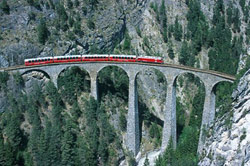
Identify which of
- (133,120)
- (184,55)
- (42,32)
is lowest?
(133,120)

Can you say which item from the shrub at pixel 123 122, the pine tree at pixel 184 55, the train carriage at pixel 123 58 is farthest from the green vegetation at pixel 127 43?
the shrub at pixel 123 122

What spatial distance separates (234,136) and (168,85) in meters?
26.1

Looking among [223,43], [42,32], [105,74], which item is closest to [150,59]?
[105,74]

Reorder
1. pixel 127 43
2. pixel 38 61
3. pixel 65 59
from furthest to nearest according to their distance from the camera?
pixel 127 43
pixel 65 59
pixel 38 61

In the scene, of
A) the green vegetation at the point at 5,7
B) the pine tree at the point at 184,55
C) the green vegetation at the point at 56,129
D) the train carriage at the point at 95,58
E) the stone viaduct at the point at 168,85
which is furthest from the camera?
the pine tree at the point at 184,55

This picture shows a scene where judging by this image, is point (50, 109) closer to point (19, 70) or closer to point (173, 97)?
point (19, 70)

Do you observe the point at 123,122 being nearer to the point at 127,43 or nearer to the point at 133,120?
the point at 133,120

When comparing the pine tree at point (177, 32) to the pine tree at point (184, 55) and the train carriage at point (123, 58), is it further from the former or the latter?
the train carriage at point (123, 58)

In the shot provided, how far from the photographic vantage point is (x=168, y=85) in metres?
80.8

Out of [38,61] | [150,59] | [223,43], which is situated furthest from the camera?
[223,43]

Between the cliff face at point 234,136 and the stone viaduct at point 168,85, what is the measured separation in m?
11.1

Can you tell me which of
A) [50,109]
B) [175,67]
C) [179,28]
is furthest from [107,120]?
[179,28]

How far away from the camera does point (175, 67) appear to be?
261ft

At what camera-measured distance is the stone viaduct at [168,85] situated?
7725 cm
